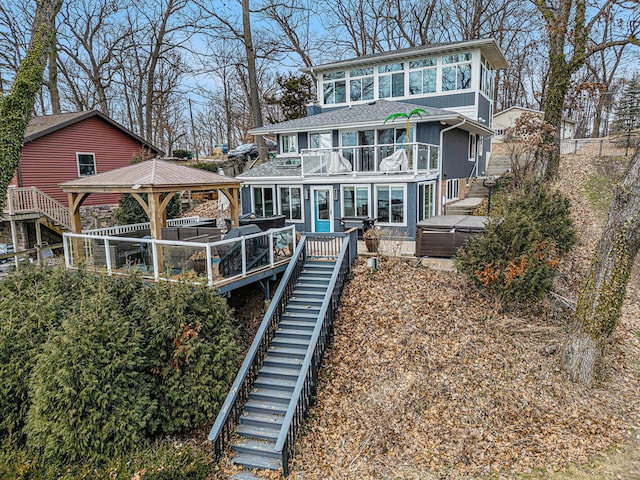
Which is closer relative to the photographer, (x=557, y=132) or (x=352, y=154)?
(x=352, y=154)

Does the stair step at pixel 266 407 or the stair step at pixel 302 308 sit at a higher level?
the stair step at pixel 302 308

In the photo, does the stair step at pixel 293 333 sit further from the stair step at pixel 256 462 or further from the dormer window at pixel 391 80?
the dormer window at pixel 391 80

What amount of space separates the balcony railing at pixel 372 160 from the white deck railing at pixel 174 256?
5.54 metres

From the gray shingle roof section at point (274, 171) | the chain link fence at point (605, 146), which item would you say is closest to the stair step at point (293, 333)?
the gray shingle roof section at point (274, 171)

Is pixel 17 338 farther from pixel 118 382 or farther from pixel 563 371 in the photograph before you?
pixel 563 371

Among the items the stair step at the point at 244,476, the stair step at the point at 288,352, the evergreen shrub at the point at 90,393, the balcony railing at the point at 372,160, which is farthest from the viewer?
the balcony railing at the point at 372,160

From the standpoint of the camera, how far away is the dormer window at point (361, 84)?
20.5 meters

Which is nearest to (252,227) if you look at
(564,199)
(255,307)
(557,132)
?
(255,307)

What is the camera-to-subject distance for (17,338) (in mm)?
8789

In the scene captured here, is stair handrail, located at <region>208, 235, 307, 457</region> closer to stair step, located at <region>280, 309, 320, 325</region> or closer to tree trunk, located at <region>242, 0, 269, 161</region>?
stair step, located at <region>280, 309, 320, 325</region>

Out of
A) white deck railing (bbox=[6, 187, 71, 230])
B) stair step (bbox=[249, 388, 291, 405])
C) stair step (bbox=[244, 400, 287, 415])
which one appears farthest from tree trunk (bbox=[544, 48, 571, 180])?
white deck railing (bbox=[6, 187, 71, 230])

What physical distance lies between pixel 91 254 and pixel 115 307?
2.67 meters

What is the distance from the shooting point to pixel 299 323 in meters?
10.5

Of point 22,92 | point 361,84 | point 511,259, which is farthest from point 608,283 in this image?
point 22,92
